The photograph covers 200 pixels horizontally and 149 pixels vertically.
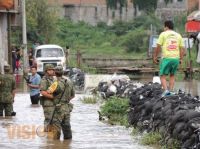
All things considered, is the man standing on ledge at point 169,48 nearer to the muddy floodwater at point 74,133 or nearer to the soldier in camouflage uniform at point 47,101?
the muddy floodwater at point 74,133

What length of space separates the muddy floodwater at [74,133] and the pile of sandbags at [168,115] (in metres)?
0.48

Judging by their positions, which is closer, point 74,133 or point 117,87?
point 74,133

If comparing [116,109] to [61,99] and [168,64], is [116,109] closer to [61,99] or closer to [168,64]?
[168,64]

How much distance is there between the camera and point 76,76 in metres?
37.1

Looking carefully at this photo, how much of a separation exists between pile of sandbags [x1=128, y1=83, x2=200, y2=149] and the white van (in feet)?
85.7

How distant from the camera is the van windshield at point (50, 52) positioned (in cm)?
4742

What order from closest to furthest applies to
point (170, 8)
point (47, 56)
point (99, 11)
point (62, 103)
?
point (62, 103)
point (47, 56)
point (99, 11)
point (170, 8)

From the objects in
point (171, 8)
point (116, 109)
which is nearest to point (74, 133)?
point (116, 109)

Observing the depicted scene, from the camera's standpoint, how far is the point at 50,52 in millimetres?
48031

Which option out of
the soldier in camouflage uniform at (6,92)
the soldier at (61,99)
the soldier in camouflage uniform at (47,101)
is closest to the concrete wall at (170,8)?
the soldier in camouflage uniform at (6,92)

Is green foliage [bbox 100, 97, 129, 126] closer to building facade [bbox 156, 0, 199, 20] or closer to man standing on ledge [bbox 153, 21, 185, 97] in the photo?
man standing on ledge [bbox 153, 21, 185, 97]

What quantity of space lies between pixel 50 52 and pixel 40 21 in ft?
50.7

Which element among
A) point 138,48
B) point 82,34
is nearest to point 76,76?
point 138,48

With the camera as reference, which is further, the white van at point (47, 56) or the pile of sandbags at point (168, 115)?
the white van at point (47, 56)
